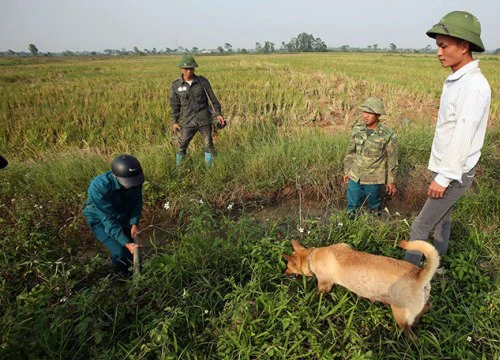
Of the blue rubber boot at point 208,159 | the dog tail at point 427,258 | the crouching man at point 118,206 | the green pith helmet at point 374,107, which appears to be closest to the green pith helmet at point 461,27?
the green pith helmet at point 374,107

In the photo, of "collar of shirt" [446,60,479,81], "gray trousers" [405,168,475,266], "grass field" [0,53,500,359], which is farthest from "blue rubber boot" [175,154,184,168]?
"collar of shirt" [446,60,479,81]

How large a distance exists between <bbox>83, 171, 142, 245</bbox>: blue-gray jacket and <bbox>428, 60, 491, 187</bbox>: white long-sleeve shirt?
2.40 metres

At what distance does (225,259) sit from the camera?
239cm

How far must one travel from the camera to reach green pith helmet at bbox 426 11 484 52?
66.6 inches

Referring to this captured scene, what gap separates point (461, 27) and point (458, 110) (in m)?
0.48

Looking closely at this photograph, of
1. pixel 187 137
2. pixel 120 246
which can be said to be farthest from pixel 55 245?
pixel 187 137

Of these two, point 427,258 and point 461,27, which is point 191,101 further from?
point 427,258

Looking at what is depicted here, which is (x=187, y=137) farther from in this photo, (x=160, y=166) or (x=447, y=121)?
(x=447, y=121)

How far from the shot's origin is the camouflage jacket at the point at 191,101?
434 cm

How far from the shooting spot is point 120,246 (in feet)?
8.30

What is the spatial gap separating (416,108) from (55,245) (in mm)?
9086

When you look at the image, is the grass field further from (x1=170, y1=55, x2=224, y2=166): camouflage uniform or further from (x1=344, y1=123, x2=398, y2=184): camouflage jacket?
(x1=344, y1=123, x2=398, y2=184): camouflage jacket

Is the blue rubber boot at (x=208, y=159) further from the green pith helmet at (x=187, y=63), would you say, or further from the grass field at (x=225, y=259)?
the green pith helmet at (x=187, y=63)

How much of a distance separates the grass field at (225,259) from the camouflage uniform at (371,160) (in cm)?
42
